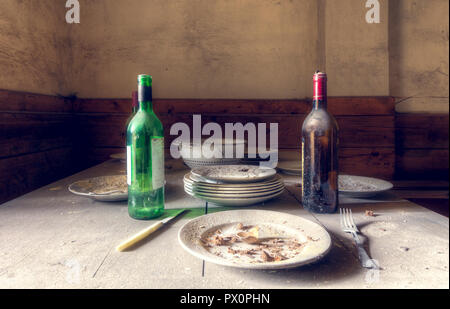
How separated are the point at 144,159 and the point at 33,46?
6.47 feet

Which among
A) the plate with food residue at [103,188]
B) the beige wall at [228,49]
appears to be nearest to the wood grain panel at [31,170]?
the beige wall at [228,49]

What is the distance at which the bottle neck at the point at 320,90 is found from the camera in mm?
786

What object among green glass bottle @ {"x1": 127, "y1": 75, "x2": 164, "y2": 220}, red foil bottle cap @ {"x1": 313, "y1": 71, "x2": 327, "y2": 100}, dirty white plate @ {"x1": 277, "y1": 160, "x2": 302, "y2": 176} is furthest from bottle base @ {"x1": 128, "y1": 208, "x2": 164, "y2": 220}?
dirty white plate @ {"x1": 277, "y1": 160, "x2": 302, "y2": 176}

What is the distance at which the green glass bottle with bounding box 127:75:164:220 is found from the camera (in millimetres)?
798

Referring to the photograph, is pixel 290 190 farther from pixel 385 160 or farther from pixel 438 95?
pixel 438 95

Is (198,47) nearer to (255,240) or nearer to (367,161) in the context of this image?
(367,161)

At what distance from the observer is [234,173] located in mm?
1069

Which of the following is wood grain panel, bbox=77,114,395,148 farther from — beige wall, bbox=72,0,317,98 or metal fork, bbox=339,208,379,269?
metal fork, bbox=339,208,379,269

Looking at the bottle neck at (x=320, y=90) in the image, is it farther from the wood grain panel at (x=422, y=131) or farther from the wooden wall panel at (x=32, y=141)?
the wood grain panel at (x=422, y=131)

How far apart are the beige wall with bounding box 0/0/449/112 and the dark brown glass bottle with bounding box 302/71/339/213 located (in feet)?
6.09

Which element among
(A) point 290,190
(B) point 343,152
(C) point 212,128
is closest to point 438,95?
(B) point 343,152

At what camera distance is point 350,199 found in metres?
1.01

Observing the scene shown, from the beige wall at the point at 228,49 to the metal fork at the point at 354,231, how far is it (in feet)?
6.29
